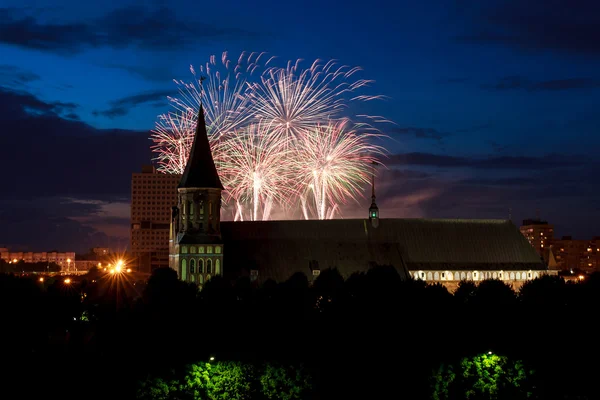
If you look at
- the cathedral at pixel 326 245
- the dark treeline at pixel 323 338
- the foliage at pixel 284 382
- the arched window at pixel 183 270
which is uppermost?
the cathedral at pixel 326 245

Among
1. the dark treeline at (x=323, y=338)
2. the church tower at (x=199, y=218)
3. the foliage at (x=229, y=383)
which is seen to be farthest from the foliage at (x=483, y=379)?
the church tower at (x=199, y=218)

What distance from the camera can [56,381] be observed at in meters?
84.2

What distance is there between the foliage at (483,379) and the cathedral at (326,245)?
4245cm

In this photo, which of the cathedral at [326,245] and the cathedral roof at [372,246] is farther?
the cathedral roof at [372,246]

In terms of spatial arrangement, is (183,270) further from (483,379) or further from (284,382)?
(483,379)

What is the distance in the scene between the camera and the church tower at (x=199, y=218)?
5349 inches

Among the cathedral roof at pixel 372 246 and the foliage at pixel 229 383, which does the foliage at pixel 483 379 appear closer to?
the foliage at pixel 229 383

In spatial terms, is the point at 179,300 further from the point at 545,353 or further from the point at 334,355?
the point at 545,353

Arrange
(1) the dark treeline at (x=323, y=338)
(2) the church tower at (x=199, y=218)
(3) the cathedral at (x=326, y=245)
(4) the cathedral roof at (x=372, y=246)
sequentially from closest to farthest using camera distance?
(1) the dark treeline at (x=323, y=338) < (2) the church tower at (x=199, y=218) < (3) the cathedral at (x=326, y=245) < (4) the cathedral roof at (x=372, y=246)

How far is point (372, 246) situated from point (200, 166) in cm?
2848

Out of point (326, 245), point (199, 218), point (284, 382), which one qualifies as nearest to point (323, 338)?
point (284, 382)

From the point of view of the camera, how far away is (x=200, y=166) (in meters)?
137

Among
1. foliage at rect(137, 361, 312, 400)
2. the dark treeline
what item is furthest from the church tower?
foliage at rect(137, 361, 312, 400)

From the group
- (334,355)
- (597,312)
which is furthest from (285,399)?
(597,312)
